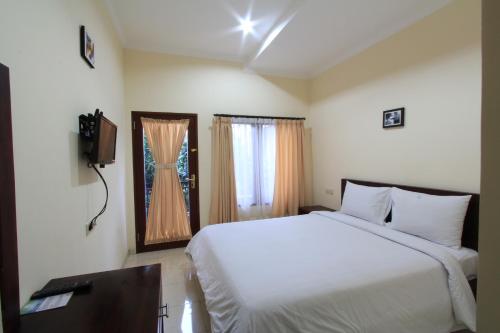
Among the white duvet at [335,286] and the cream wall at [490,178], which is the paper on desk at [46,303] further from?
the cream wall at [490,178]

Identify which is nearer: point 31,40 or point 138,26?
point 31,40

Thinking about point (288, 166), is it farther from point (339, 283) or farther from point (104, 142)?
point (104, 142)

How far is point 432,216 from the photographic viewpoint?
6.88 ft

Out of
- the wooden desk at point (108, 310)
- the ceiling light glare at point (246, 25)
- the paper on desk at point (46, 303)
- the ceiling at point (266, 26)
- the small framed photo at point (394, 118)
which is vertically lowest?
the wooden desk at point (108, 310)

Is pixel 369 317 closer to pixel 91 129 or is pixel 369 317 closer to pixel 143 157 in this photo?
pixel 91 129

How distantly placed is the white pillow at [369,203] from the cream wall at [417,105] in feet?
0.75

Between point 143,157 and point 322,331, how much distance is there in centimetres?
303

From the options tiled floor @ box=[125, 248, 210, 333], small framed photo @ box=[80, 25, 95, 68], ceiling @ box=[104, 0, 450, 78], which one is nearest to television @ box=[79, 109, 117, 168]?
small framed photo @ box=[80, 25, 95, 68]

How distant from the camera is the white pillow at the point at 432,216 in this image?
199 centimetres

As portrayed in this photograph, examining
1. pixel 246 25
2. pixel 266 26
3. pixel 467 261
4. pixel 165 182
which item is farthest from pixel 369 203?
pixel 165 182

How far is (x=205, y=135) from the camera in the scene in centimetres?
364

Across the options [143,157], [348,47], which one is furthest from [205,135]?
[348,47]

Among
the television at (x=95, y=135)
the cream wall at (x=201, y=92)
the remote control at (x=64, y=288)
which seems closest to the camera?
the remote control at (x=64, y=288)

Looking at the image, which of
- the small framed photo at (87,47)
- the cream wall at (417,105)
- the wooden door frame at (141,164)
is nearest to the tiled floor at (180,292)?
the wooden door frame at (141,164)
